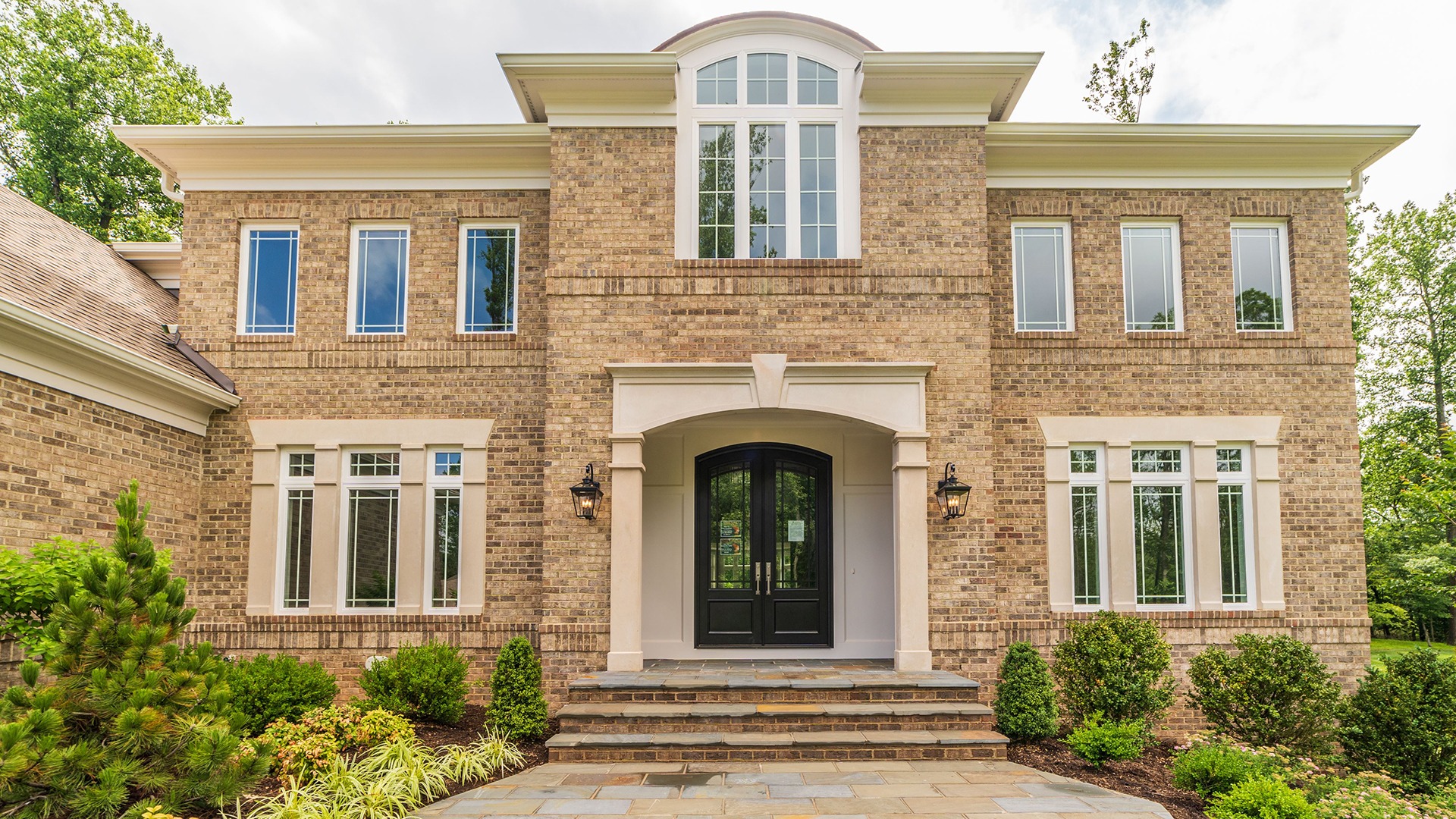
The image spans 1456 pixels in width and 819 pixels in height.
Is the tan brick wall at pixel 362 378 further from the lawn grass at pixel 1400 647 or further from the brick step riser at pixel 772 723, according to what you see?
the lawn grass at pixel 1400 647

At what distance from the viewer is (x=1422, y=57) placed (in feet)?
53.1

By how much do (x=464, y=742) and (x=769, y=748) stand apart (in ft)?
8.81

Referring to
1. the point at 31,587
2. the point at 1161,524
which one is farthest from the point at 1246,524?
the point at 31,587

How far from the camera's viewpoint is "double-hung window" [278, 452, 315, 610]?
903 centimetres

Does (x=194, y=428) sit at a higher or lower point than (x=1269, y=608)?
higher

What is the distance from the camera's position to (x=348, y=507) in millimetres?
9156

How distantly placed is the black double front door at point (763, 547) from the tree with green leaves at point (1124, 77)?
42.6 ft

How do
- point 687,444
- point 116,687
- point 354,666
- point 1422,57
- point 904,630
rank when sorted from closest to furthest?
point 116,687 < point 904,630 < point 354,666 < point 687,444 < point 1422,57

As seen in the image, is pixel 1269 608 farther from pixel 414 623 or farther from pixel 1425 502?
pixel 1425 502

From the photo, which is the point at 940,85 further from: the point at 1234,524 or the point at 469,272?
the point at 1234,524

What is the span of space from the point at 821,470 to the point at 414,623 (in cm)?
477

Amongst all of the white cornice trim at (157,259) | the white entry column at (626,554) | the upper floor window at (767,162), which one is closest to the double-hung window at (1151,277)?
the upper floor window at (767,162)

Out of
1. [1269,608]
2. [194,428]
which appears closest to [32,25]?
[194,428]

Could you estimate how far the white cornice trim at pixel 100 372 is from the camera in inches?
259
